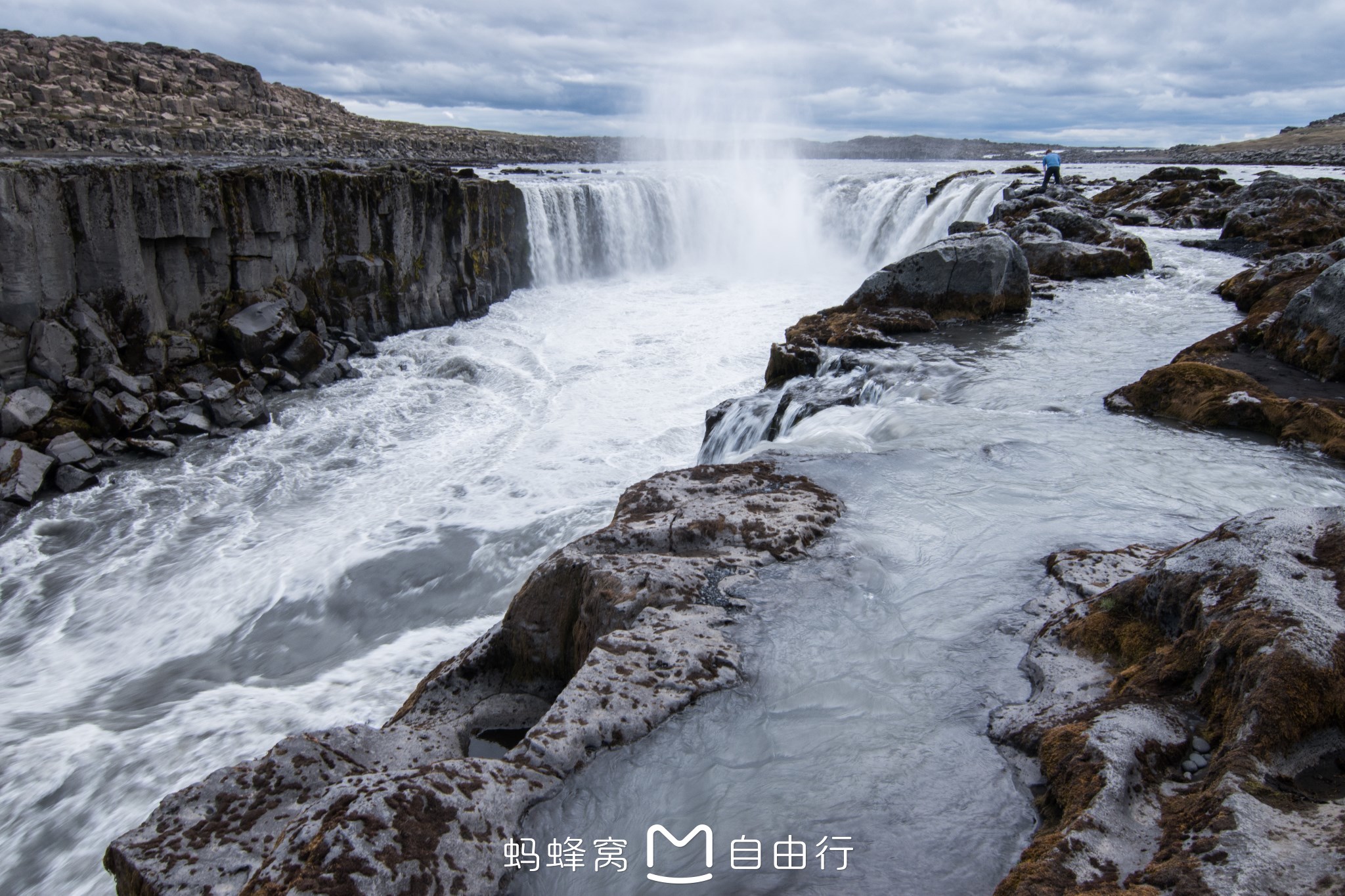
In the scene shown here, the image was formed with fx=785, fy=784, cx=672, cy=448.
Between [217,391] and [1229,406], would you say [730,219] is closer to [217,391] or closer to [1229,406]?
[217,391]

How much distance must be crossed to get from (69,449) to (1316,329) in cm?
1858

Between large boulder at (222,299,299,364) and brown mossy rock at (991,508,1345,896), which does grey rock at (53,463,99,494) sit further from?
brown mossy rock at (991,508,1345,896)

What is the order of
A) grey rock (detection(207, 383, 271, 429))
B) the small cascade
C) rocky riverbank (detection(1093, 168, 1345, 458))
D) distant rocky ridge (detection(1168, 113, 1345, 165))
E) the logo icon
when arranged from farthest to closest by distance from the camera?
distant rocky ridge (detection(1168, 113, 1345, 165)) < the small cascade < grey rock (detection(207, 383, 271, 429)) < rocky riverbank (detection(1093, 168, 1345, 458)) < the logo icon

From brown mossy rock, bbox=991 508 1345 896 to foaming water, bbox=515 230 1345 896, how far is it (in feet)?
1.11

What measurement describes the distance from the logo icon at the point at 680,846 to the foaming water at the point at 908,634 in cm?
4

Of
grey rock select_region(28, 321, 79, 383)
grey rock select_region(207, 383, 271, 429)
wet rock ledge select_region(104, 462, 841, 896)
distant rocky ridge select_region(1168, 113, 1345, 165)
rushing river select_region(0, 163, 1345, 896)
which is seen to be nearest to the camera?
wet rock ledge select_region(104, 462, 841, 896)

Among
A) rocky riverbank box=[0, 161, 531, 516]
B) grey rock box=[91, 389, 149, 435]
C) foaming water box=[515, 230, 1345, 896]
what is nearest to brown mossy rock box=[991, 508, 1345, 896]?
foaming water box=[515, 230, 1345, 896]

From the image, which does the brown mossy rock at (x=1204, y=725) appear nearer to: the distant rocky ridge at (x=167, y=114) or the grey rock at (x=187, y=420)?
the grey rock at (x=187, y=420)

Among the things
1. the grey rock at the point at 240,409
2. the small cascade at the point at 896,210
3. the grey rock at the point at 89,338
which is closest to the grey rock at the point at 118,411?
the grey rock at the point at 89,338

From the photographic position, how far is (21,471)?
12547 millimetres

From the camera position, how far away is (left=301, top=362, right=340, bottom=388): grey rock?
18000mm

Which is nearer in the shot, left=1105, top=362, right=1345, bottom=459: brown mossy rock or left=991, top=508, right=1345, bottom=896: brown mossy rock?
left=991, top=508, right=1345, bottom=896: brown mossy rock

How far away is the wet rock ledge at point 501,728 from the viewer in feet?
10.4

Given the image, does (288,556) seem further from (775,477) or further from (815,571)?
(815,571)
